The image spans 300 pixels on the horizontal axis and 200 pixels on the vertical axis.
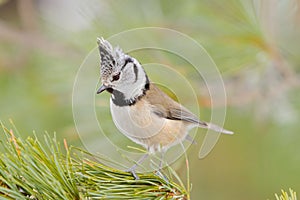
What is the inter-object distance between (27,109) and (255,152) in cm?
48

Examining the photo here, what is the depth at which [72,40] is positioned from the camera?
1060 millimetres

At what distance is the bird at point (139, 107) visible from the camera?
0.50 meters

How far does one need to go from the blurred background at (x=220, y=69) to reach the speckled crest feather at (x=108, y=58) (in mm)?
300

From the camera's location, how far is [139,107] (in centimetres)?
56

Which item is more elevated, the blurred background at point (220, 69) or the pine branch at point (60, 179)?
the blurred background at point (220, 69)

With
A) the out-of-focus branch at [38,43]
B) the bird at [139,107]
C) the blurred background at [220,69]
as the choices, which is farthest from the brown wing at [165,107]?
the out-of-focus branch at [38,43]

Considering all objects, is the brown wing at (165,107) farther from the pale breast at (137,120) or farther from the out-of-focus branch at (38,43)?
the out-of-focus branch at (38,43)

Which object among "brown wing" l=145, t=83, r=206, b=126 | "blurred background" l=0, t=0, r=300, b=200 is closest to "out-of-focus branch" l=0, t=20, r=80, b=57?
"blurred background" l=0, t=0, r=300, b=200

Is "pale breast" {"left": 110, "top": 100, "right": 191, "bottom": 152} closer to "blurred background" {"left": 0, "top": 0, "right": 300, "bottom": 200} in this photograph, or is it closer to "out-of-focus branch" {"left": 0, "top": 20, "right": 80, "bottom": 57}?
"blurred background" {"left": 0, "top": 0, "right": 300, "bottom": 200}

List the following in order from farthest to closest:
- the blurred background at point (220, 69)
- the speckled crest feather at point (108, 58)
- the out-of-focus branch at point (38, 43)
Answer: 1. the out-of-focus branch at point (38, 43)
2. the blurred background at point (220, 69)
3. the speckled crest feather at point (108, 58)

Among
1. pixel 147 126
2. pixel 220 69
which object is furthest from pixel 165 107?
pixel 220 69

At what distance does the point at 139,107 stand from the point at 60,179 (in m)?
0.11

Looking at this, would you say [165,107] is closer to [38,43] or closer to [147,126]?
[147,126]

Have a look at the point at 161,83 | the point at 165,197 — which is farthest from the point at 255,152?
the point at 165,197
